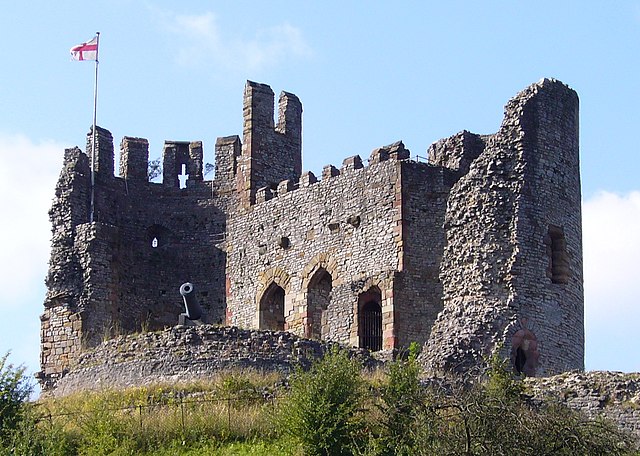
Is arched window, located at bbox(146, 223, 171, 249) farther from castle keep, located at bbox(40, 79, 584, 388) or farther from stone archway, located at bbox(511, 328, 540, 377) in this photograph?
stone archway, located at bbox(511, 328, 540, 377)

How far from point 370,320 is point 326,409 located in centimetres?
967

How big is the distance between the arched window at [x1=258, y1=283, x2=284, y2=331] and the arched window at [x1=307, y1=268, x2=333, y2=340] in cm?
153

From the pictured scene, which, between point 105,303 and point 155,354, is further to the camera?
point 105,303

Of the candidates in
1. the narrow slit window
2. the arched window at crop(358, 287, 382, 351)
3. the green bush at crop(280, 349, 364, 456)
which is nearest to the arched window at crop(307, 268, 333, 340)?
the arched window at crop(358, 287, 382, 351)

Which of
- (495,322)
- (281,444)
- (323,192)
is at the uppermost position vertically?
(323,192)

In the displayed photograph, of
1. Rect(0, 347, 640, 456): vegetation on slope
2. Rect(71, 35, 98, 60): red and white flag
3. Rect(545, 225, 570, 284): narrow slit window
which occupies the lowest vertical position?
Rect(0, 347, 640, 456): vegetation on slope

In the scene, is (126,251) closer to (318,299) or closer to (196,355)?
(318,299)

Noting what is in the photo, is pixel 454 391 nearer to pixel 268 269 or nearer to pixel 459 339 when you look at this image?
pixel 459 339

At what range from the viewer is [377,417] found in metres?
34.8

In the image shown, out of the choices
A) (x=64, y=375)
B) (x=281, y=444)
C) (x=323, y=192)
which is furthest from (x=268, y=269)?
(x=281, y=444)

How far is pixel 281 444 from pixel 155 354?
6.34 m

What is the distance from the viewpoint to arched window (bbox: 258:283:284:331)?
156 feet

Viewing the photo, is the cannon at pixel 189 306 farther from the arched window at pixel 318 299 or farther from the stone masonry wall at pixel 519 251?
the stone masonry wall at pixel 519 251

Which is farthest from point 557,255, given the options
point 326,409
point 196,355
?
point 326,409
